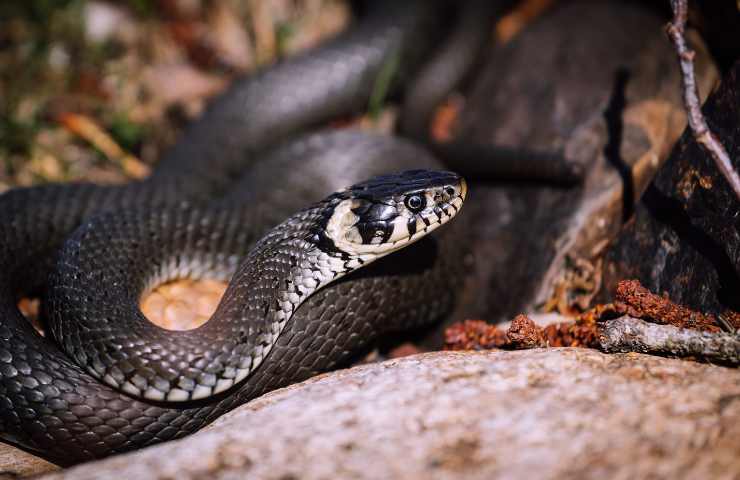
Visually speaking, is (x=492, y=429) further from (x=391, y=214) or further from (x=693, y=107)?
(x=693, y=107)

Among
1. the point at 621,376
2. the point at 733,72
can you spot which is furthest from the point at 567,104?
the point at 621,376

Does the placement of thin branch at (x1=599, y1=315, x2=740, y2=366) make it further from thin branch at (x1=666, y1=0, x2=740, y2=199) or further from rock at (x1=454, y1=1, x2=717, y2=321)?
rock at (x1=454, y1=1, x2=717, y2=321)

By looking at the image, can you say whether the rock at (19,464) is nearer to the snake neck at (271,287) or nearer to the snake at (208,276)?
the snake at (208,276)

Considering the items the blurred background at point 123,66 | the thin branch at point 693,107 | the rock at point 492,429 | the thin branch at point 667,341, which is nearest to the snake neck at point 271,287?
the rock at point 492,429

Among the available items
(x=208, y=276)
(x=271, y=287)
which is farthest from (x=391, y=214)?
(x=208, y=276)

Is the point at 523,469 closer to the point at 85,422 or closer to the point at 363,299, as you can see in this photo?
the point at 363,299

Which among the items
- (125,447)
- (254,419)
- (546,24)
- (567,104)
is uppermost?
(546,24)
